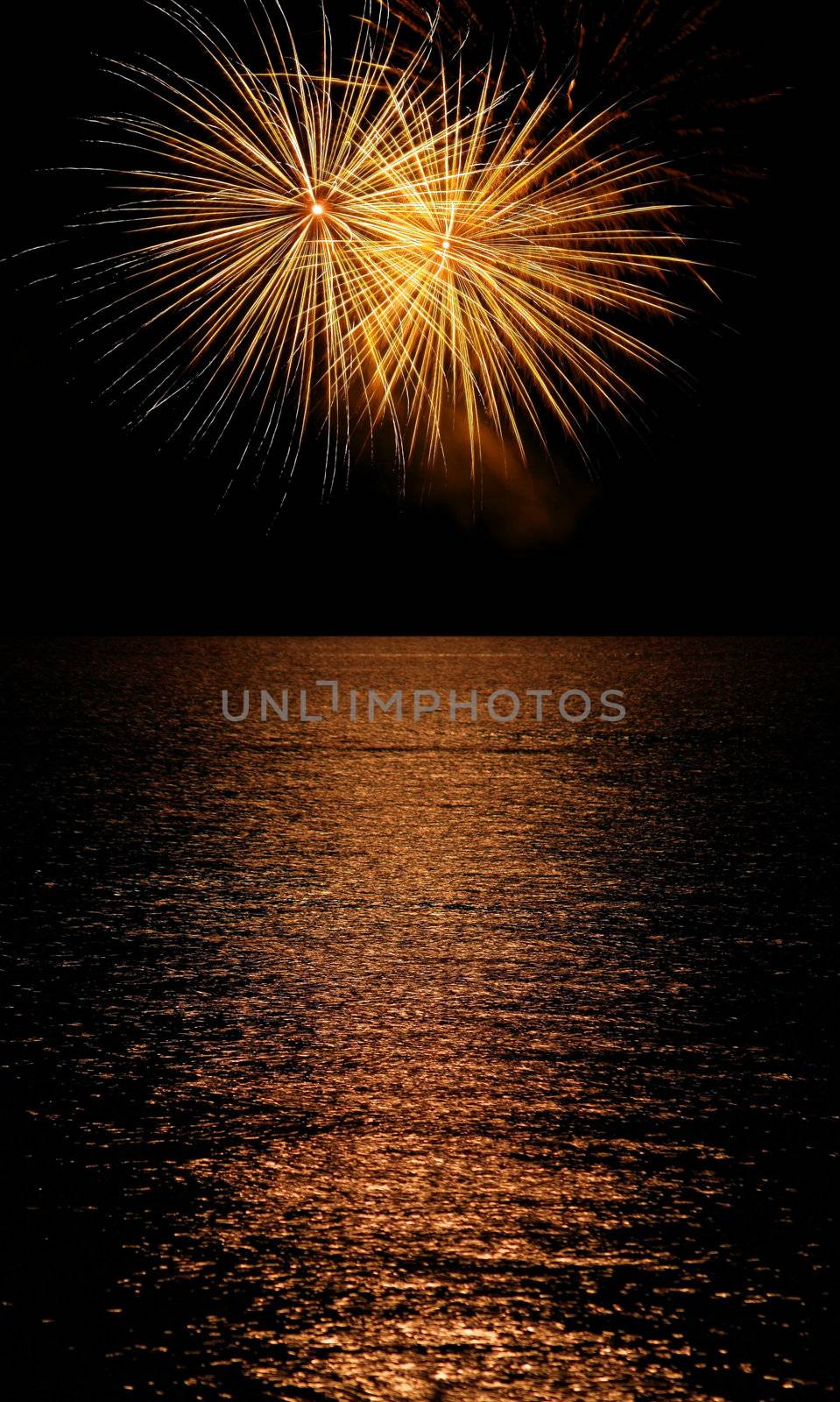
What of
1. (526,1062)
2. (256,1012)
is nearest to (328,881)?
(256,1012)

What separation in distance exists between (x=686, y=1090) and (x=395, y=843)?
89.3 inches

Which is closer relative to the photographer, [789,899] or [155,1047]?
[155,1047]

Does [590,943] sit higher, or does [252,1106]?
[590,943]

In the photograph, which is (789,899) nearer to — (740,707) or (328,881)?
(328,881)

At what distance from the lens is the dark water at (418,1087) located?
1.81 meters

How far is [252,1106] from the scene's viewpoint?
8.54ft

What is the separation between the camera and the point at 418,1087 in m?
2.68

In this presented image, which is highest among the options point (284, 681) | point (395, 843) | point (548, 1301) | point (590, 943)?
point (284, 681)

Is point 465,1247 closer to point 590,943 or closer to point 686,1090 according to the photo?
point 686,1090

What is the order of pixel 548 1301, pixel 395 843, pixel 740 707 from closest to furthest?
pixel 548 1301 → pixel 395 843 → pixel 740 707

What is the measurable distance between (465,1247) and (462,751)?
4.84 m

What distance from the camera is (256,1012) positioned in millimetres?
3168

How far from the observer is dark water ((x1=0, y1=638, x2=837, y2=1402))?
181 cm

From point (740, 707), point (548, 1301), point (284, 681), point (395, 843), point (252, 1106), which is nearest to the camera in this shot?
point (548, 1301)
